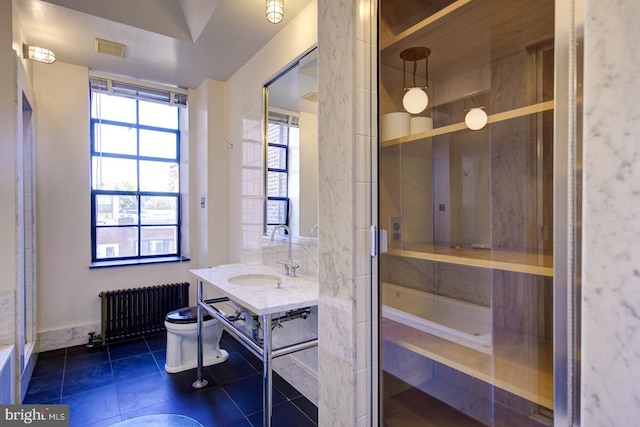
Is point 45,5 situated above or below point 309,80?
above

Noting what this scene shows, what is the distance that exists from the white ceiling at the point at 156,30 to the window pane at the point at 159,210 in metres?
1.42

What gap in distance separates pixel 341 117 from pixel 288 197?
1341 millimetres

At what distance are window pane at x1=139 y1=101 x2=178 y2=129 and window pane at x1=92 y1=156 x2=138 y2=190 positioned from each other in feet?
1.70

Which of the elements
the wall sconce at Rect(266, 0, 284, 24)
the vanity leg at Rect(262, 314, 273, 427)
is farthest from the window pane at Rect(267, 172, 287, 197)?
the vanity leg at Rect(262, 314, 273, 427)

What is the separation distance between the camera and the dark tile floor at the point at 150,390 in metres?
2.10

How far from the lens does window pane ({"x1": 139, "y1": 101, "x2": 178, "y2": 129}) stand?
3.68m

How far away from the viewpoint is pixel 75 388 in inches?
95.1

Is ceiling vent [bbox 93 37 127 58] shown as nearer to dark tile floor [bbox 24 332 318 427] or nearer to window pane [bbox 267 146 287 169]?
window pane [bbox 267 146 287 169]

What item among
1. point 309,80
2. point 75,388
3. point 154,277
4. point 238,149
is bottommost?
point 75,388

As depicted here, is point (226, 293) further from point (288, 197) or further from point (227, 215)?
point (227, 215)

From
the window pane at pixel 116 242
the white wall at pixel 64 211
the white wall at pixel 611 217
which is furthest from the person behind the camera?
the window pane at pixel 116 242

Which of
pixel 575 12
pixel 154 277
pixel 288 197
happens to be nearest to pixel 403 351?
pixel 575 12
